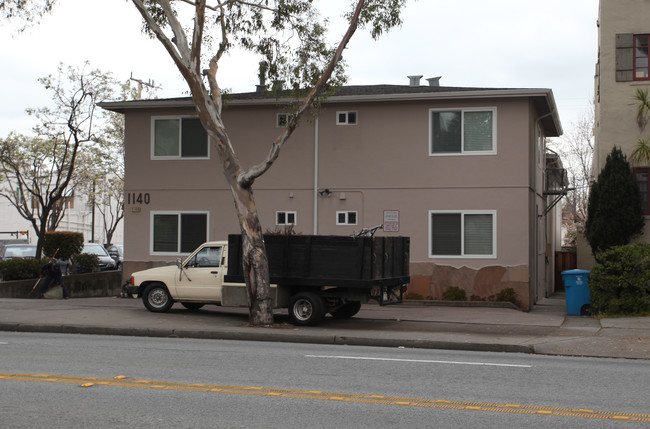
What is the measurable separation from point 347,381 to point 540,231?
1775cm

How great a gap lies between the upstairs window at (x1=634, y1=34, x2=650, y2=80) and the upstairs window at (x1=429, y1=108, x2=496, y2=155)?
12.8ft

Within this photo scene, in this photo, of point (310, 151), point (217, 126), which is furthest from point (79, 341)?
point (310, 151)

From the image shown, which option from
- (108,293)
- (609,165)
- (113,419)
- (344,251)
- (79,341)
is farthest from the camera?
(108,293)

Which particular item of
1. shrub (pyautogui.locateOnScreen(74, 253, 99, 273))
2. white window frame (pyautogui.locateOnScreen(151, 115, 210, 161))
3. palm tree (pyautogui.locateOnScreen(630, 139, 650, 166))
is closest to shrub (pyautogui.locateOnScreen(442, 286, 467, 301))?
palm tree (pyautogui.locateOnScreen(630, 139, 650, 166))

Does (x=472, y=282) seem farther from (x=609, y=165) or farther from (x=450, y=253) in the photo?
(x=609, y=165)

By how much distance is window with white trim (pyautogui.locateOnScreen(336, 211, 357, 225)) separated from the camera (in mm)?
21250

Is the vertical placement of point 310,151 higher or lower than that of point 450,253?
higher

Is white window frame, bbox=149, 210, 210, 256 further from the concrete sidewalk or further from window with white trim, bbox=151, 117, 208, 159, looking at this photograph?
the concrete sidewalk

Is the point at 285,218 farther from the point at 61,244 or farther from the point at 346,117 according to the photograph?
the point at 61,244

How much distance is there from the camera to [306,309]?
51.3 feet

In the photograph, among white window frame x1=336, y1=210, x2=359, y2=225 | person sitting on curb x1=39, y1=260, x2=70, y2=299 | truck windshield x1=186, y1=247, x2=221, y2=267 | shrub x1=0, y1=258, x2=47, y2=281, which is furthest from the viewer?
shrub x1=0, y1=258, x2=47, y2=281

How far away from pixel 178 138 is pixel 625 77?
12402mm

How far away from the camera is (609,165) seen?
1972cm

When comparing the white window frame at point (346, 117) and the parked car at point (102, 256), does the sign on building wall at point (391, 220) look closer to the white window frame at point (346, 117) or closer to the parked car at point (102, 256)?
the white window frame at point (346, 117)
